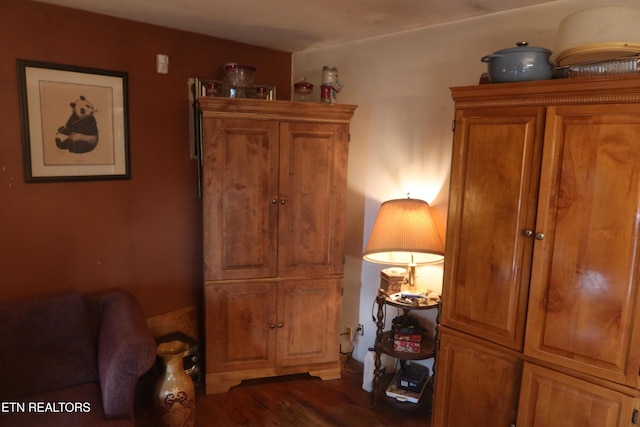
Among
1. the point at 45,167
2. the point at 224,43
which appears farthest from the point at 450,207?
A: the point at 45,167

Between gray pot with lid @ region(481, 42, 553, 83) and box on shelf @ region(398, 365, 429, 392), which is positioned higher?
gray pot with lid @ region(481, 42, 553, 83)

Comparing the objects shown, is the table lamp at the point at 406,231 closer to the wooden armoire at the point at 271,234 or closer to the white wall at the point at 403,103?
the white wall at the point at 403,103

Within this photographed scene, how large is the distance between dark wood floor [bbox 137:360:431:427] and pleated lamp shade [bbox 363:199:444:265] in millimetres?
919

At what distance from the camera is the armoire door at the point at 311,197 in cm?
274

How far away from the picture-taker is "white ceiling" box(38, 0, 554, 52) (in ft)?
7.41

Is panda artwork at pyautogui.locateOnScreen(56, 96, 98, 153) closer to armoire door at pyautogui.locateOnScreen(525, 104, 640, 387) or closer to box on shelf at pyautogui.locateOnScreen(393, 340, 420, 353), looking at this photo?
box on shelf at pyautogui.locateOnScreen(393, 340, 420, 353)

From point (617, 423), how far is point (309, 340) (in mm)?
1750

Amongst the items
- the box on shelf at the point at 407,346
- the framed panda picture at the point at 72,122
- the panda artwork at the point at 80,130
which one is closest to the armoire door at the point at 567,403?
the box on shelf at the point at 407,346

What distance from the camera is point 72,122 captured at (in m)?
2.44

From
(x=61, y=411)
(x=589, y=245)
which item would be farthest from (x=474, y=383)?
(x=61, y=411)

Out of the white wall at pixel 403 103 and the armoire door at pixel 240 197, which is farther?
the armoire door at pixel 240 197

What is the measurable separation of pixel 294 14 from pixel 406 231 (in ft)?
4.52

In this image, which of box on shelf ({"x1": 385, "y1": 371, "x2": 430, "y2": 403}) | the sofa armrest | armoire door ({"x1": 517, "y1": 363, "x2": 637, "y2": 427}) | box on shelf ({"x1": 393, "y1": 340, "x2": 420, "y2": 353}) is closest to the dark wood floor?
box on shelf ({"x1": 385, "y1": 371, "x2": 430, "y2": 403})

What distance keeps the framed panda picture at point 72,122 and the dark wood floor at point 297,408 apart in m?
1.48
